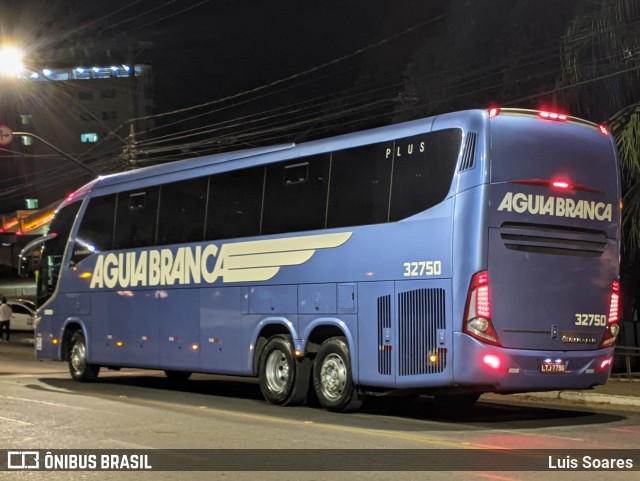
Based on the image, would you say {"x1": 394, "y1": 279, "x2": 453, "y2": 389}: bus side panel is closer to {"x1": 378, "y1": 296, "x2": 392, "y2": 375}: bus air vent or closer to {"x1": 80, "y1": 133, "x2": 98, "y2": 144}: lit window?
{"x1": 378, "y1": 296, "x2": 392, "y2": 375}: bus air vent

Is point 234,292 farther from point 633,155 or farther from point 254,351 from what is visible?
point 633,155

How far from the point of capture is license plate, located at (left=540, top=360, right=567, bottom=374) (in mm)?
Answer: 11867

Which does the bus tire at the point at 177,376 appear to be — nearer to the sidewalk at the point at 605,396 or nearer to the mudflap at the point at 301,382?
the mudflap at the point at 301,382

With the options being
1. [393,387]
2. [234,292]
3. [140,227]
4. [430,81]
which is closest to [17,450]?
[393,387]

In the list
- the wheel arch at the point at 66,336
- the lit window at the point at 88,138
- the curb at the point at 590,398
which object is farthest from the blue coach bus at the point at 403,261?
the lit window at the point at 88,138

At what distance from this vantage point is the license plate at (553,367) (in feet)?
38.9

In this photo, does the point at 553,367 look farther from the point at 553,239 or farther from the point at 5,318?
the point at 5,318

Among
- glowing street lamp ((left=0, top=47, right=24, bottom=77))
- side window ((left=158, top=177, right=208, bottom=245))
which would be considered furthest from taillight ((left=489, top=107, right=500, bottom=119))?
glowing street lamp ((left=0, top=47, right=24, bottom=77))

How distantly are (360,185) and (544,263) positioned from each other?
2.89m

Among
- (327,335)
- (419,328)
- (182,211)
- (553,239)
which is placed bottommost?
(327,335)

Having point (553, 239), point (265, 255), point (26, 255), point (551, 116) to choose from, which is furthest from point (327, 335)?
point (26, 255)

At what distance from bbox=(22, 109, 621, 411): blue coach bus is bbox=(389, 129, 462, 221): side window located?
0.9 inches

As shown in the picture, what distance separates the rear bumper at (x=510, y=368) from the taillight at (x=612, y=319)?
61cm

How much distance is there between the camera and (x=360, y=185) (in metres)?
13.4
